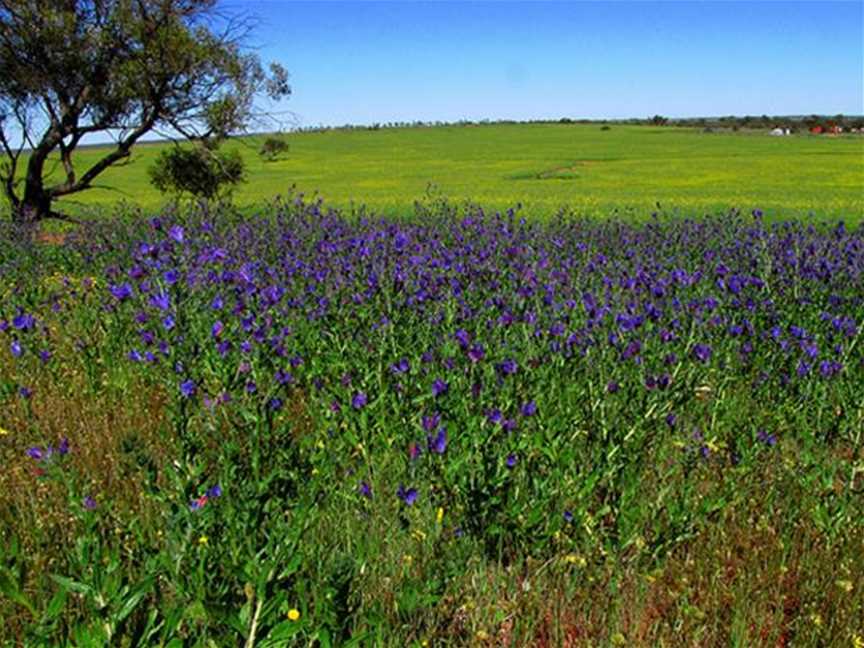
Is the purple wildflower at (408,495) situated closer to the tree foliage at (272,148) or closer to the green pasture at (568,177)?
the green pasture at (568,177)

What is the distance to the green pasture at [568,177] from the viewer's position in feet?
58.9

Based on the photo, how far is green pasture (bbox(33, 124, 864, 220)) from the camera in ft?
58.9

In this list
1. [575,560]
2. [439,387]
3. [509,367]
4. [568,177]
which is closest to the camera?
[575,560]

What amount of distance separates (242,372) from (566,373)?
145 cm

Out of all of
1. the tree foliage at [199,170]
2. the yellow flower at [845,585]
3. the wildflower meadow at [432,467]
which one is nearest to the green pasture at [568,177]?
the tree foliage at [199,170]

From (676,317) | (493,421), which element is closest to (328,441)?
(493,421)

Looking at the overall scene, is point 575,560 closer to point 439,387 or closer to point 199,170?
point 439,387

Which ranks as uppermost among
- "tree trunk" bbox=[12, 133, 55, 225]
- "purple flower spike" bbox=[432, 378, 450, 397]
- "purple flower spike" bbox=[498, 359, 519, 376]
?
"tree trunk" bbox=[12, 133, 55, 225]

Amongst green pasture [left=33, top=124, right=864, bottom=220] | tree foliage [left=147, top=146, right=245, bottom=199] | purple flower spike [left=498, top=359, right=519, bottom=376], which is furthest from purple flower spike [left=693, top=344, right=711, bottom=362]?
tree foliage [left=147, top=146, right=245, bottom=199]

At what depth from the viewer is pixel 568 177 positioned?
26.9m

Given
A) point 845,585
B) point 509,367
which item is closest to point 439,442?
point 509,367

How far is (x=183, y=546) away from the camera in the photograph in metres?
1.93

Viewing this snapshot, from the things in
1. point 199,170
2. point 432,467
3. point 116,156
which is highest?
point 116,156

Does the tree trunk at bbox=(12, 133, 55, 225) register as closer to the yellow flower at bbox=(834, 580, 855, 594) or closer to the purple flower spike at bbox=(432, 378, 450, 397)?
the purple flower spike at bbox=(432, 378, 450, 397)
